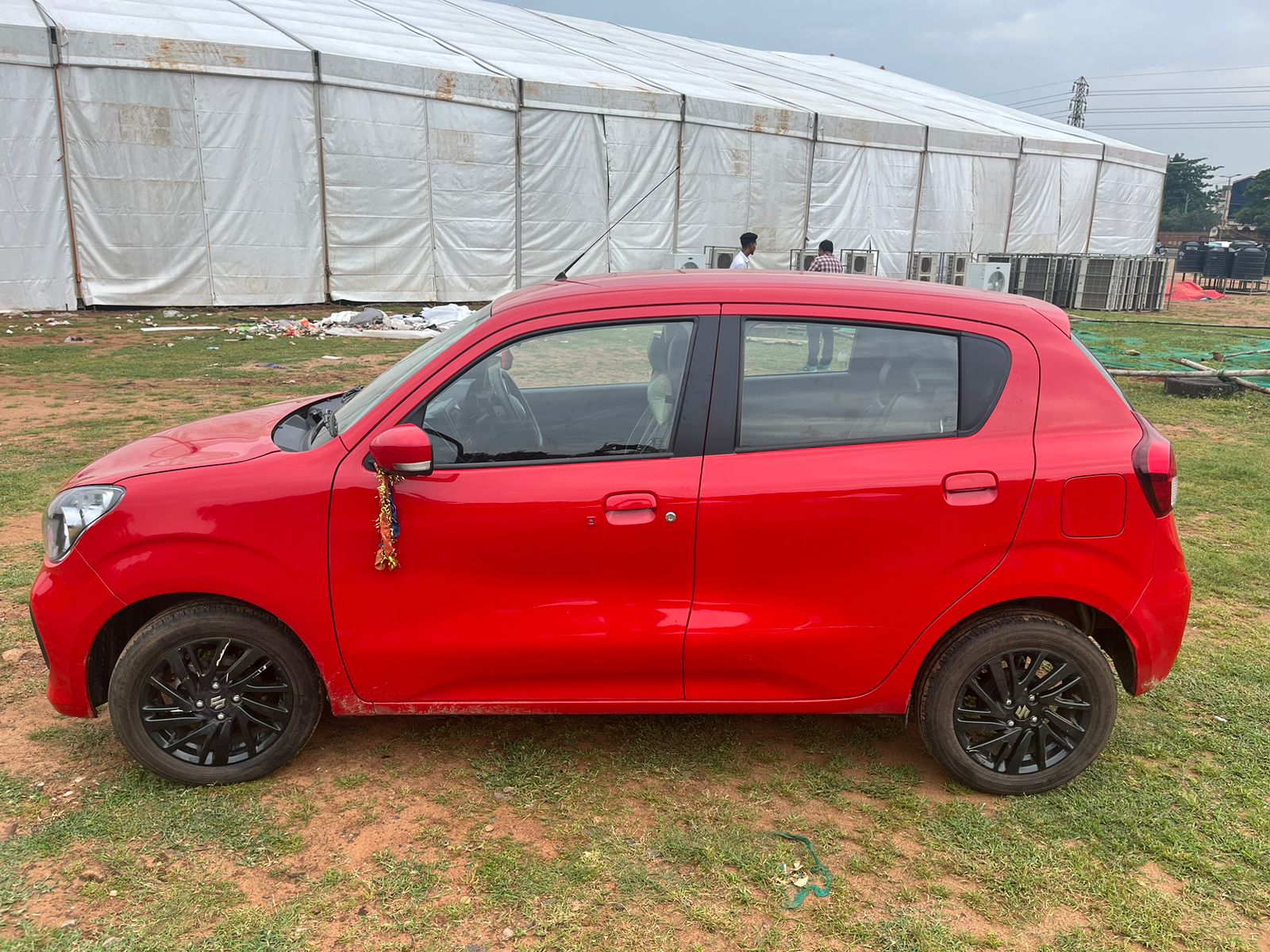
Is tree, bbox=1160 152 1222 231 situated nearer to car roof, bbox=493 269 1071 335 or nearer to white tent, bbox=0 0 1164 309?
white tent, bbox=0 0 1164 309

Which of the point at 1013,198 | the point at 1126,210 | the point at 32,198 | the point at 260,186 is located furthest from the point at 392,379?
the point at 1126,210

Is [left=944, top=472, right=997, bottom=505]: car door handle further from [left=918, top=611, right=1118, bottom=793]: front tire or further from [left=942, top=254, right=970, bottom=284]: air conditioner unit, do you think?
[left=942, top=254, right=970, bottom=284]: air conditioner unit

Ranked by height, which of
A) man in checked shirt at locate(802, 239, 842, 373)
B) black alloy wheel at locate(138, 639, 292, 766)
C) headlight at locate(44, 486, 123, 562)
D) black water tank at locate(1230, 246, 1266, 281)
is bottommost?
black alloy wheel at locate(138, 639, 292, 766)

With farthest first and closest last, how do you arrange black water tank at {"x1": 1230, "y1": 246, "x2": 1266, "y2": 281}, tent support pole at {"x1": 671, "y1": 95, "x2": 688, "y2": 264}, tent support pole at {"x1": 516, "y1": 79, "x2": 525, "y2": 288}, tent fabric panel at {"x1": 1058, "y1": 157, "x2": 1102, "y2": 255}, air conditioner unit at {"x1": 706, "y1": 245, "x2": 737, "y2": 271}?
1. black water tank at {"x1": 1230, "y1": 246, "x2": 1266, "y2": 281}
2. tent fabric panel at {"x1": 1058, "y1": 157, "x2": 1102, "y2": 255}
3. tent support pole at {"x1": 671, "y1": 95, "x2": 688, "y2": 264}
4. tent support pole at {"x1": 516, "y1": 79, "x2": 525, "y2": 288}
5. air conditioner unit at {"x1": 706, "y1": 245, "x2": 737, "y2": 271}

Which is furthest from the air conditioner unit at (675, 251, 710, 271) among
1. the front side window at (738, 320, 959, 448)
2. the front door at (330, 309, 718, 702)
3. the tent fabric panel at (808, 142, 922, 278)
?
the front door at (330, 309, 718, 702)

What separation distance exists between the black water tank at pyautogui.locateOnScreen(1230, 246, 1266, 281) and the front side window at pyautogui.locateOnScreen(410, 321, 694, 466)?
38.7 metres

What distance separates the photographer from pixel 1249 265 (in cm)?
3428

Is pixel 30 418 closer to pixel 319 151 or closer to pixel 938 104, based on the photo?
pixel 319 151

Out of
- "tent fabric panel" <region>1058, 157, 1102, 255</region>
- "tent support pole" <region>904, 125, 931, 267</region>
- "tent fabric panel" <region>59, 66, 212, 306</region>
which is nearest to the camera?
"tent fabric panel" <region>59, 66, 212, 306</region>

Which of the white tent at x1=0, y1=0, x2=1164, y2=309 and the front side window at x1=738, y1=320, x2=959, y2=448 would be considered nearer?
the front side window at x1=738, y1=320, x2=959, y2=448

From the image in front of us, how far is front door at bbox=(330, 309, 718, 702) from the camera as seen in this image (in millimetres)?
3021

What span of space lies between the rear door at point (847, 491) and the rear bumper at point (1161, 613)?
516 mm

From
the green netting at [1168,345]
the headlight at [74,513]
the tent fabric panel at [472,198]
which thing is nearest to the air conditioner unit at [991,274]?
the green netting at [1168,345]

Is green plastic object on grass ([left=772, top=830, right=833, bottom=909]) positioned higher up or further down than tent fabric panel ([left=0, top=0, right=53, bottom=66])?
further down
